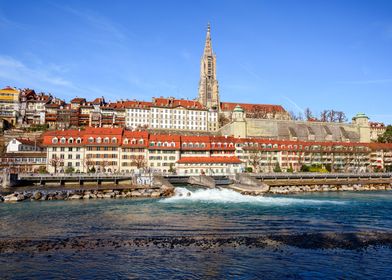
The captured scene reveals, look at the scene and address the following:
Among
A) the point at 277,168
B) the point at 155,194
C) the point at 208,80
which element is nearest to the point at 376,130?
the point at 208,80

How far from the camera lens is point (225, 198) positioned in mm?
56188

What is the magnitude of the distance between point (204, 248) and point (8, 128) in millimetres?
109476

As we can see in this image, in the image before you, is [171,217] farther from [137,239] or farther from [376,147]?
[376,147]

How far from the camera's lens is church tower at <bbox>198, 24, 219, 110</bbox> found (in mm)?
163000

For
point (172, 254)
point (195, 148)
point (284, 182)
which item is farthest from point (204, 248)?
point (195, 148)

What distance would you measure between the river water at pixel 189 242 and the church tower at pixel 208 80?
117 m

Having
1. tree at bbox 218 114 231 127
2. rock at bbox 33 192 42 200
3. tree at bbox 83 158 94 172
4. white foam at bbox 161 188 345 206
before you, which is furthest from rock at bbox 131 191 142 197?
tree at bbox 218 114 231 127

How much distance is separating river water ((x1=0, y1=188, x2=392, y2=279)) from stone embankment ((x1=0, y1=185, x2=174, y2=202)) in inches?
230

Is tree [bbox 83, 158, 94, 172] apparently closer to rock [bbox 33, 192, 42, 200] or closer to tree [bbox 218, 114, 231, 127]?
rock [bbox 33, 192, 42, 200]

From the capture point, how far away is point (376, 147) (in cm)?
11675

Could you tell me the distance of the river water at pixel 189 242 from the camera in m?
21.3

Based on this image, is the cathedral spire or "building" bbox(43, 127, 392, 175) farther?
the cathedral spire

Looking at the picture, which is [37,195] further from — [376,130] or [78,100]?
[376,130]

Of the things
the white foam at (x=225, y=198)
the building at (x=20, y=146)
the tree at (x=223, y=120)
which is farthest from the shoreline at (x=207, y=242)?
the tree at (x=223, y=120)
